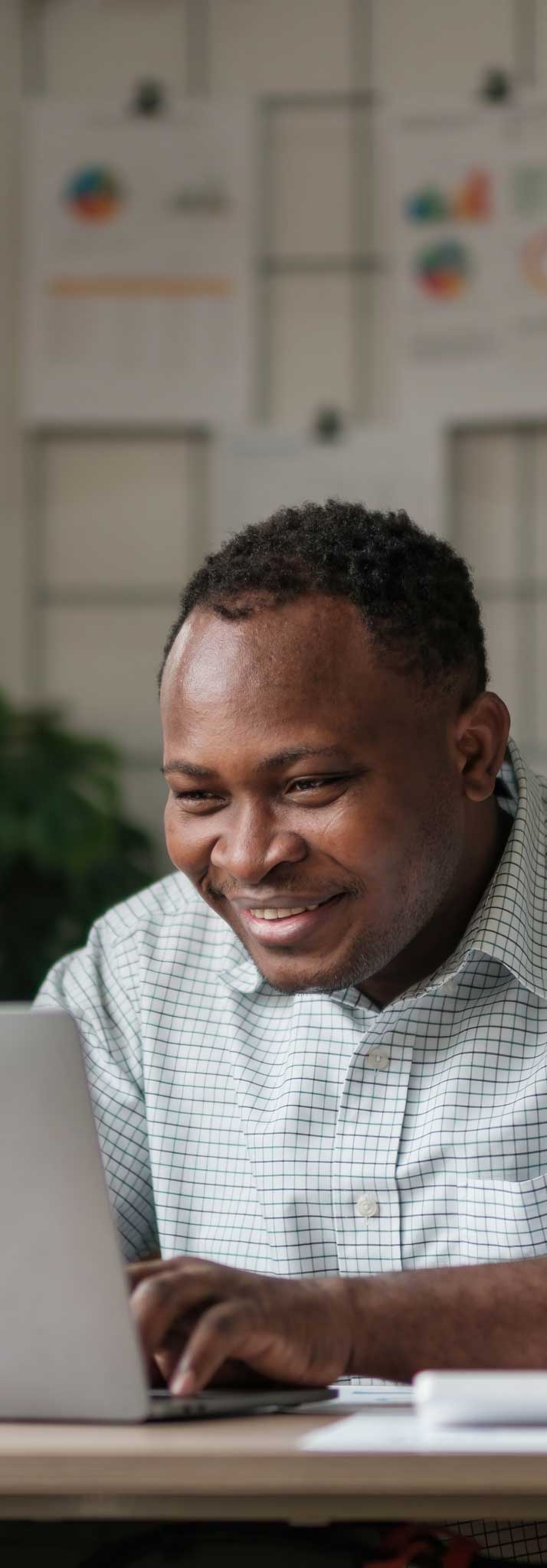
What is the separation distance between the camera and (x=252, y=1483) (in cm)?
71

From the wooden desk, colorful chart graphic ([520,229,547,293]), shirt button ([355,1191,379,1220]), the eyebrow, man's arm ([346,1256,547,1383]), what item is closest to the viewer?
the wooden desk

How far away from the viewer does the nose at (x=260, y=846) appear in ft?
3.72

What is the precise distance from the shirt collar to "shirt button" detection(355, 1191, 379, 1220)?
15 centimetres

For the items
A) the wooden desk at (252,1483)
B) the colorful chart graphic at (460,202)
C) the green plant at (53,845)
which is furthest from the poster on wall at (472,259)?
the wooden desk at (252,1483)

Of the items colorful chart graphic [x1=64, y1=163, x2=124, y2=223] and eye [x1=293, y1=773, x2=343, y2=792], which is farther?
colorful chart graphic [x1=64, y1=163, x2=124, y2=223]

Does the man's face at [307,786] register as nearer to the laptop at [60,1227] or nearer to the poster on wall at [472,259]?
the laptop at [60,1227]

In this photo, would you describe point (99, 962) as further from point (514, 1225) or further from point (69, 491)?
point (69, 491)

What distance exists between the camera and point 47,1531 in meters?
0.85

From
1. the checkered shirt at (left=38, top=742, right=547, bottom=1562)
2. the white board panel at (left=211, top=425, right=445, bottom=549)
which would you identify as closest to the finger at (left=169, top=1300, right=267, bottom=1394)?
the checkered shirt at (left=38, top=742, right=547, bottom=1562)

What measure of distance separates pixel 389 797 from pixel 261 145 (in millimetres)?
2178

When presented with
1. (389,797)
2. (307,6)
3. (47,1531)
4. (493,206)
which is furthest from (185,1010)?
(307,6)

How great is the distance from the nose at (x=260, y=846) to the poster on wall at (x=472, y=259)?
6.37ft

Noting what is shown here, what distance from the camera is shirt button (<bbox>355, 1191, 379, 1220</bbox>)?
48.4 inches

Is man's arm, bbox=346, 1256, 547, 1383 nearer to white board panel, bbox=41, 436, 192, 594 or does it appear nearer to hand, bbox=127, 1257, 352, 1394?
hand, bbox=127, 1257, 352, 1394
